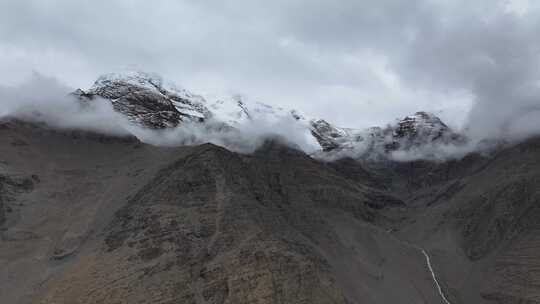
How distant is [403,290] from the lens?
193m

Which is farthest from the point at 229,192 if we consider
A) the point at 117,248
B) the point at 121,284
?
the point at 121,284

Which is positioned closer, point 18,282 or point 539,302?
point 18,282

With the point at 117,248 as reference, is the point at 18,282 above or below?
below

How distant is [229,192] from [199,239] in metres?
22.8

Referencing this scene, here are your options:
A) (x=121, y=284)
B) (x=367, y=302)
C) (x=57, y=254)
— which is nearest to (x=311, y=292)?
(x=367, y=302)

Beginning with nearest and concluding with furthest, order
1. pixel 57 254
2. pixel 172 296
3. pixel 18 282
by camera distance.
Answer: pixel 172 296 < pixel 18 282 < pixel 57 254

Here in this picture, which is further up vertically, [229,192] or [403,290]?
[229,192]

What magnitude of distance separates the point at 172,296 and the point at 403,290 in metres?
79.0

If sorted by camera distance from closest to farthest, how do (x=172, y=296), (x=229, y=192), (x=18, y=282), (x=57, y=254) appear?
(x=172, y=296)
(x=18, y=282)
(x=57, y=254)
(x=229, y=192)

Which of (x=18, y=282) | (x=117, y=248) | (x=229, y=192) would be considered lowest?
(x=18, y=282)

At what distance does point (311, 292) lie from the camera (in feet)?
479

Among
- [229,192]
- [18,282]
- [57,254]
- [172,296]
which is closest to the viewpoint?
[172,296]

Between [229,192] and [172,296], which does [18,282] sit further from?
[229,192]

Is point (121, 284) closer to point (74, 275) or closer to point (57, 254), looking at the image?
point (74, 275)
